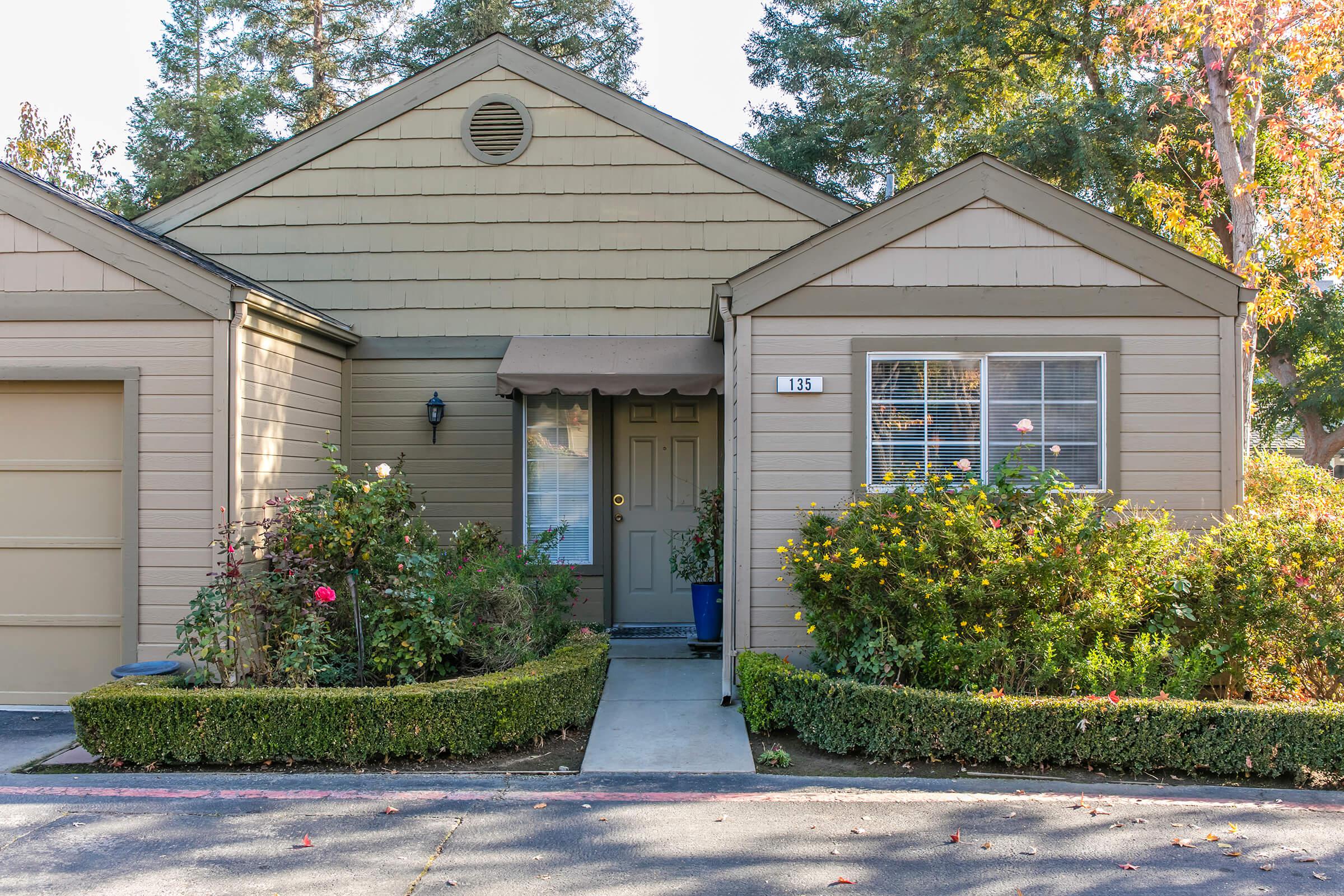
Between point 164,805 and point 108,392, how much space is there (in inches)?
126

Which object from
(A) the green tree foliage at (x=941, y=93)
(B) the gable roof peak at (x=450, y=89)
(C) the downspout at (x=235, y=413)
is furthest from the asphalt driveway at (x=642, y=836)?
(A) the green tree foliage at (x=941, y=93)

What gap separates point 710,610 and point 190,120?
58.7 ft

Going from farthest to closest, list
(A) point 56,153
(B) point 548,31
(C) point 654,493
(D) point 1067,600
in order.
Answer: (B) point 548,31
(A) point 56,153
(C) point 654,493
(D) point 1067,600

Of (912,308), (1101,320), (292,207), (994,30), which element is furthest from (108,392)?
(994,30)

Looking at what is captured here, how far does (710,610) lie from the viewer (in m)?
7.79

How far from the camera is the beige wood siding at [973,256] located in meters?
6.41

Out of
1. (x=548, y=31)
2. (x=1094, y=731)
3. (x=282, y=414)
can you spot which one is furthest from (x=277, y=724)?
(x=548, y=31)

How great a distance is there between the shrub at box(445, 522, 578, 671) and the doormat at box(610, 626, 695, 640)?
839mm

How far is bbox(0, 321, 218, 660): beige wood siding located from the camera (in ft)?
20.5

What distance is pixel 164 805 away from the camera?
4652mm

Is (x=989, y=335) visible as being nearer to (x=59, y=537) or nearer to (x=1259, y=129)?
(x=59, y=537)

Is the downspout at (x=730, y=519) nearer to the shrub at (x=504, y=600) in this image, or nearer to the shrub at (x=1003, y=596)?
the shrub at (x=1003, y=596)

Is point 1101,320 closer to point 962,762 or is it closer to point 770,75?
point 962,762

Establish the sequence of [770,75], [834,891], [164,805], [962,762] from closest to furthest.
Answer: [834,891]
[164,805]
[962,762]
[770,75]
